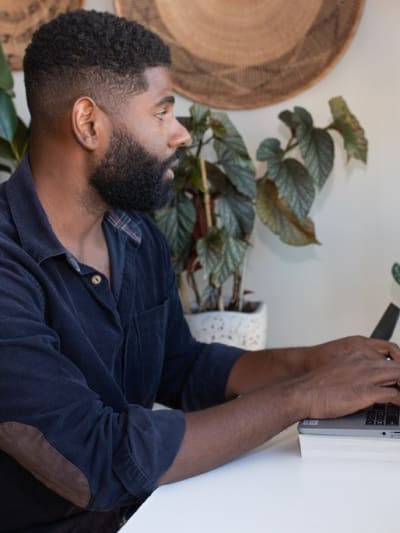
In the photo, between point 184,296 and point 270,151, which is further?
point 184,296

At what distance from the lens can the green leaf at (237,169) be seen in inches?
82.0

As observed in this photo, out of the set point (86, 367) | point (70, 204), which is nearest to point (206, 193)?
point (70, 204)

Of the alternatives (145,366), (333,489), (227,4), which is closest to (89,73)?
(145,366)

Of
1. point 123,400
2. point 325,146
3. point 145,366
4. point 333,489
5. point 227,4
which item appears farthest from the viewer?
point 227,4

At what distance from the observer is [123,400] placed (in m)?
1.15

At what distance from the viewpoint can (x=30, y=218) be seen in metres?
1.13

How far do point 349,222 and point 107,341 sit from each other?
1284 millimetres

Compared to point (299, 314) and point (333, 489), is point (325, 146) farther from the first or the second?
point (333, 489)

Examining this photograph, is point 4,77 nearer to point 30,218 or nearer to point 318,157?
point 318,157

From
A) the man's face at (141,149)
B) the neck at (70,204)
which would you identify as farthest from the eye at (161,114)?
the neck at (70,204)

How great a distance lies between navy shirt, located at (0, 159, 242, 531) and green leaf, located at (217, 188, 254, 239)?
697 mm

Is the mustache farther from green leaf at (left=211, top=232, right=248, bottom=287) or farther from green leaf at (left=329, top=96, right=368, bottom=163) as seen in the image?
green leaf at (left=329, top=96, right=368, bottom=163)

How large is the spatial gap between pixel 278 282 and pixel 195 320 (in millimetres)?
364

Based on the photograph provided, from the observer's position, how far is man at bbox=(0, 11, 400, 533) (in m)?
0.92
